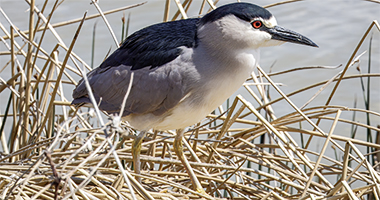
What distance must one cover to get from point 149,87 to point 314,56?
3130 millimetres

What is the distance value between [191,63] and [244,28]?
294 millimetres

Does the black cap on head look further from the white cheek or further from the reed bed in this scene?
the reed bed

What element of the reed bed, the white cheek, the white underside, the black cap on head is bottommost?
the reed bed

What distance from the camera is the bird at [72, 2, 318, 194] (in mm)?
2438

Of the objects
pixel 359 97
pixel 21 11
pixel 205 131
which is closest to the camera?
pixel 205 131

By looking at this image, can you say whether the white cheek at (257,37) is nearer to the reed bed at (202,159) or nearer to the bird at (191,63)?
the bird at (191,63)

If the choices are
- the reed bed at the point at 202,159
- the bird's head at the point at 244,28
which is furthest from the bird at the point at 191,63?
the reed bed at the point at 202,159

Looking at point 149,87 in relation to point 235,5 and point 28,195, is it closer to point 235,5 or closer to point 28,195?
point 235,5

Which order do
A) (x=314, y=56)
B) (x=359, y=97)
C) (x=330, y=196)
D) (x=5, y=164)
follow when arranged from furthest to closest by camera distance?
(x=314, y=56)
(x=359, y=97)
(x=5, y=164)
(x=330, y=196)

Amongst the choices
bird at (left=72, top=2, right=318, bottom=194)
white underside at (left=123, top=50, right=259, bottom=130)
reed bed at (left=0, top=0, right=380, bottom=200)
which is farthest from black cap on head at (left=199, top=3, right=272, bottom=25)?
reed bed at (left=0, top=0, right=380, bottom=200)

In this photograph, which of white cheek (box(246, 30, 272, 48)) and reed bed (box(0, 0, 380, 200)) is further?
white cheek (box(246, 30, 272, 48))

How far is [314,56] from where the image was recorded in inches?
209

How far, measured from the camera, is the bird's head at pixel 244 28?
7.89ft

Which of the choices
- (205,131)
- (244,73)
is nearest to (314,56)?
(205,131)
